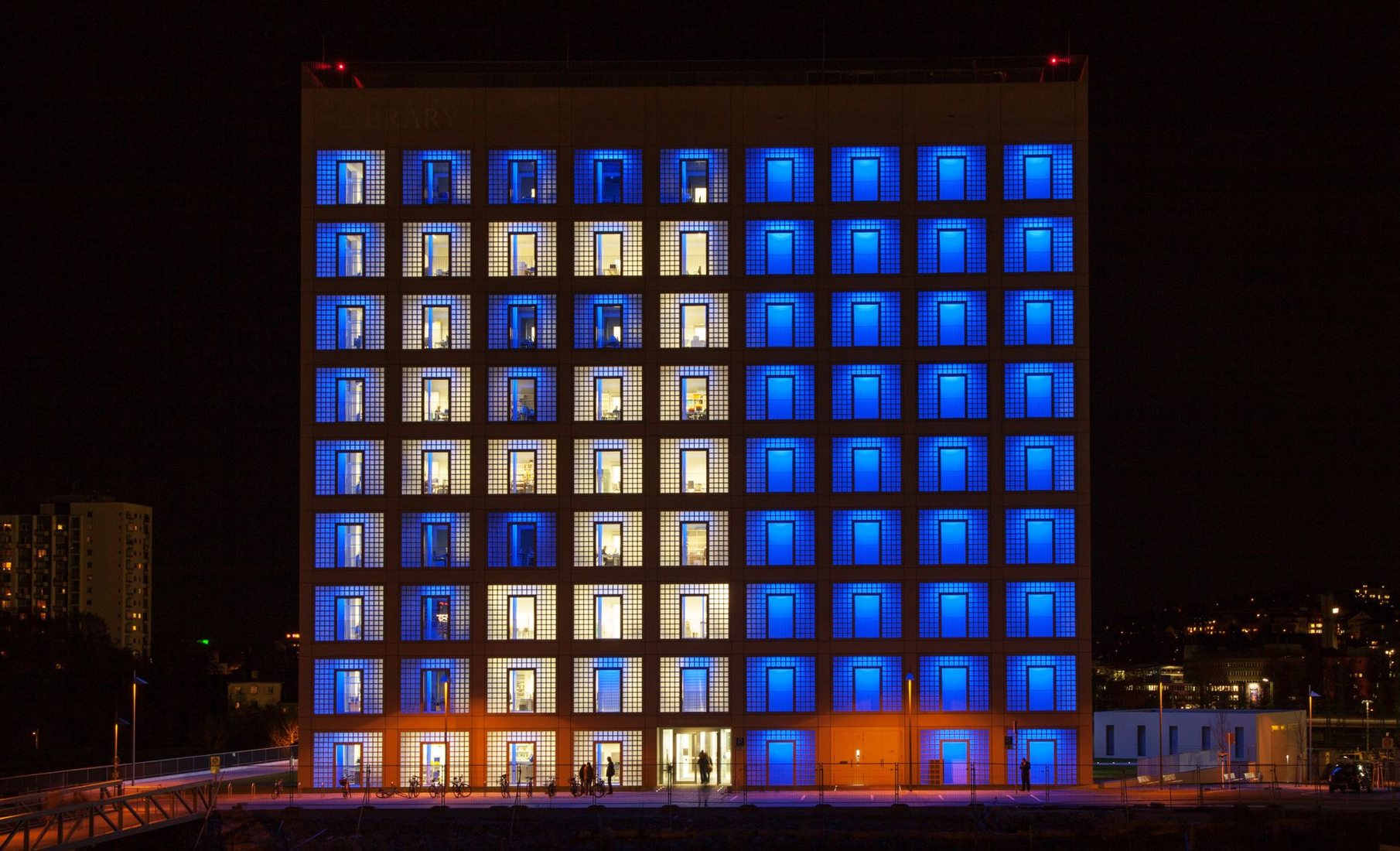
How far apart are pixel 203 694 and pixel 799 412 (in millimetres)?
103237

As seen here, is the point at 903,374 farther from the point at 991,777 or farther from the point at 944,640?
the point at 991,777

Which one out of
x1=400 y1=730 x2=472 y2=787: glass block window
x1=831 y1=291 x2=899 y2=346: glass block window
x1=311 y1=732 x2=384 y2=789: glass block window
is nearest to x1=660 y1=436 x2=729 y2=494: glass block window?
x1=831 y1=291 x2=899 y2=346: glass block window

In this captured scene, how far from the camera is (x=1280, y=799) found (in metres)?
56.8

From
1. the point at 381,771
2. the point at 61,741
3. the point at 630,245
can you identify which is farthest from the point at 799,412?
the point at 61,741

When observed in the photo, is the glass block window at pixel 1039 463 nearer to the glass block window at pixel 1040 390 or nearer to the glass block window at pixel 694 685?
the glass block window at pixel 1040 390

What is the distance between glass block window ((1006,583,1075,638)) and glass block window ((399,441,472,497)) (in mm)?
24965

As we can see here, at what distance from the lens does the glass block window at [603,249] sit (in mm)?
71812

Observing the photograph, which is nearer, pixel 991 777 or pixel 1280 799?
pixel 1280 799

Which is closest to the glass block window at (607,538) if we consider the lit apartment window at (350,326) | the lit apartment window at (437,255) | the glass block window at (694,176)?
the lit apartment window at (437,255)

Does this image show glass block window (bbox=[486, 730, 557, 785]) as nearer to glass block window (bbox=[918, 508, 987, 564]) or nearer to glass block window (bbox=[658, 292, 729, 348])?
glass block window (bbox=[658, 292, 729, 348])

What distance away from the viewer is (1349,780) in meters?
61.0

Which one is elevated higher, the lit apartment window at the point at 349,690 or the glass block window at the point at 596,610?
the glass block window at the point at 596,610

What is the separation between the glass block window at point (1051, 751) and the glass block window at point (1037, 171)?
2385cm

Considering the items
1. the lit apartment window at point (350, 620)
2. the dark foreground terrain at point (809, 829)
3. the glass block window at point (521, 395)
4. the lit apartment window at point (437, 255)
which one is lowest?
the dark foreground terrain at point (809, 829)
